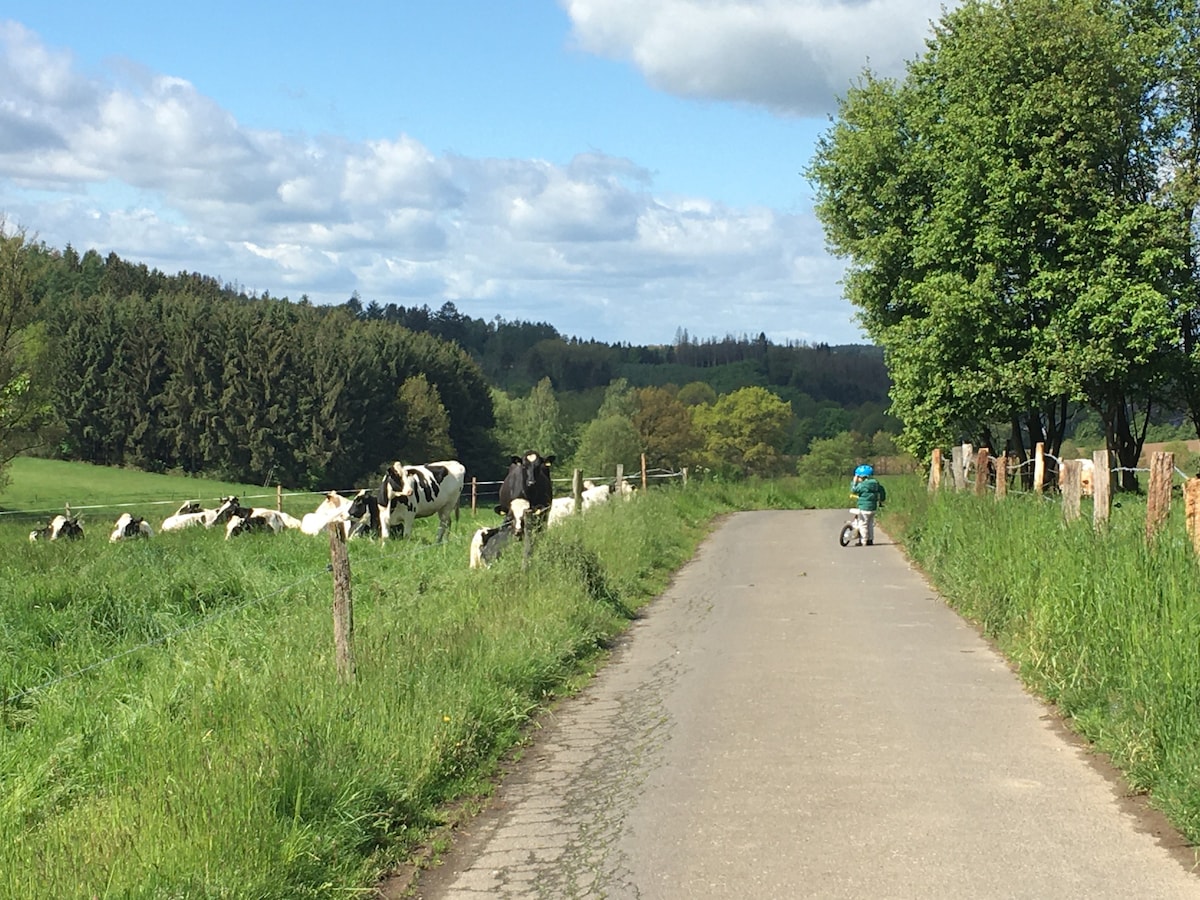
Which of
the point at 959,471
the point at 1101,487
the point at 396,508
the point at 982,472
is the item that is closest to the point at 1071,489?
the point at 1101,487

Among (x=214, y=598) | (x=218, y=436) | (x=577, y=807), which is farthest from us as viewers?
(x=218, y=436)

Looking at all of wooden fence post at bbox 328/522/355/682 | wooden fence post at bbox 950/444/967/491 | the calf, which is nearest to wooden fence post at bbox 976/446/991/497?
wooden fence post at bbox 950/444/967/491

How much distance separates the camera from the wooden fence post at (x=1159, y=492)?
34.0 feet

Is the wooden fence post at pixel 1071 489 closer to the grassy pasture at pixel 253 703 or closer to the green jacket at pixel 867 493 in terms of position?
the grassy pasture at pixel 253 703

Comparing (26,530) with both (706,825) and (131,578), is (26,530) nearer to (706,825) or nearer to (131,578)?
(131,578)

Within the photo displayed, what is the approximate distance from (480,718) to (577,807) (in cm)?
172

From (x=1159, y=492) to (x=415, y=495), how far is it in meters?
18.7

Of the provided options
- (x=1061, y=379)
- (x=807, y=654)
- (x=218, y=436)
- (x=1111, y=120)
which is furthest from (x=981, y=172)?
(x=218, y=436)

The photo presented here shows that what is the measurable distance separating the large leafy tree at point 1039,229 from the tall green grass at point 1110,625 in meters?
17.5

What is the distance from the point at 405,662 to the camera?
927 cm

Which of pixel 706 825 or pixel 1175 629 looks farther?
pixel 1175 629

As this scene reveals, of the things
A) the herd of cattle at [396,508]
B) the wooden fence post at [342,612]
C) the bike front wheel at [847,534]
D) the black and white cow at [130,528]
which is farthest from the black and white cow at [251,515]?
the wooden fence post at [342,612]

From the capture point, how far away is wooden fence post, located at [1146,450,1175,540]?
1035 centimetres

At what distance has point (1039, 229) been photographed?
3241 cm
